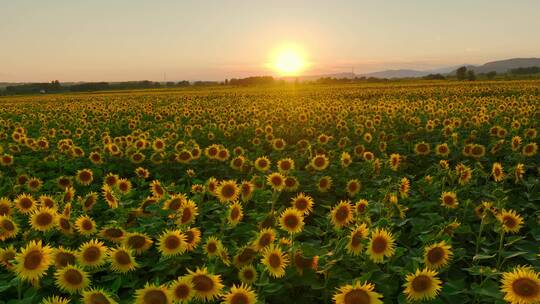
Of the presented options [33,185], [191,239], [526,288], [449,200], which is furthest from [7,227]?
[449,200]

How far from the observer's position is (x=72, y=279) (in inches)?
129

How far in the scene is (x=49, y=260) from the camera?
3332 mm

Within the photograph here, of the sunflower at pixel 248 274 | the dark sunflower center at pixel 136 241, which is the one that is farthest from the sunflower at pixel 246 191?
the sunflower at pixel 248 274

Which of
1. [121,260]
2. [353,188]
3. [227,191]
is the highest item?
[227,191]

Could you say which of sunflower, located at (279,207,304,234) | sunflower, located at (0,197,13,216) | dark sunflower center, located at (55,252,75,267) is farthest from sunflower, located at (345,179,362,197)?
sunflower, located at (0,197,13,216)

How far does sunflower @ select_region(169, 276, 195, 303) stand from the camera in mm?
2838

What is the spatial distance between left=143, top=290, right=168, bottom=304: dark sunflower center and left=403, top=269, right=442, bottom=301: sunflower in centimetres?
158

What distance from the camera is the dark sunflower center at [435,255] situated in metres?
3.32

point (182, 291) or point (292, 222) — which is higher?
point (292, 222)

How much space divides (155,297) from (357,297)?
1.26 m

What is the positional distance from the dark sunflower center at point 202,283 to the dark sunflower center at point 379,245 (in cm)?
129

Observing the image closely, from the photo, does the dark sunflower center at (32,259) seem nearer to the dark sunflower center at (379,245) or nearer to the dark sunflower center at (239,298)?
the dark sunflower center at (239,298)

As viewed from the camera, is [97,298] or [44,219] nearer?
[97,298]

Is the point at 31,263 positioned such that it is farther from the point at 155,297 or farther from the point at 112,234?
the point at 155,297
